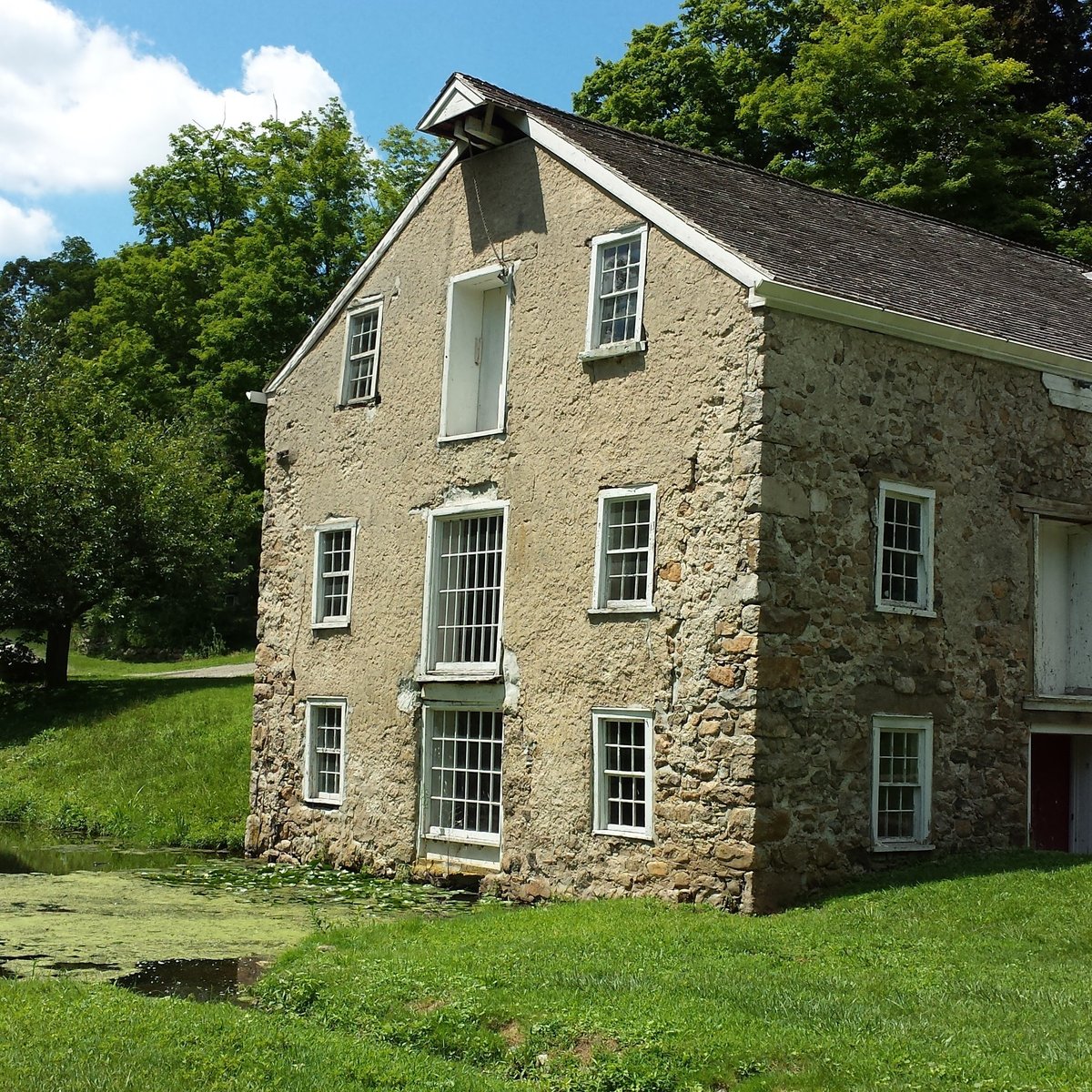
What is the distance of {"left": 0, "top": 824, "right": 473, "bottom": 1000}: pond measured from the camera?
1201 centimetres

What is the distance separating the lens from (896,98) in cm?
3130

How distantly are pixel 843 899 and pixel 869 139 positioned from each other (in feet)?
70.3

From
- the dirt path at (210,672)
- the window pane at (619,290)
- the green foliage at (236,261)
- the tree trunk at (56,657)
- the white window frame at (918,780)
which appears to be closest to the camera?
the white window frame at (918,780)

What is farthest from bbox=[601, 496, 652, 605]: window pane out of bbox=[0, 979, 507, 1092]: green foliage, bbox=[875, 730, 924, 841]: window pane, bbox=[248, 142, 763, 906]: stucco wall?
bbox=[0, 979, 507, 1092]: green foliage

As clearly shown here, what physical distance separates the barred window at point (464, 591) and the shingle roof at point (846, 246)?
4.53 meters

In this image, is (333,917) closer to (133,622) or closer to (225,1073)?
(225,1073)

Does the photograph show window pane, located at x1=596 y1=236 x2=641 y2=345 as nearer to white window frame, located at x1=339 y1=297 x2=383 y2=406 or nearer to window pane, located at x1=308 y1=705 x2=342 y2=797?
white window frame, located at x1=339 y1=297 x2=383 y2=406

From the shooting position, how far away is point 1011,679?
16641 millimetres

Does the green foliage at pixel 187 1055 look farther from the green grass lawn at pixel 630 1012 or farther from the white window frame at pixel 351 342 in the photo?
the white window frame at pixel 351 342

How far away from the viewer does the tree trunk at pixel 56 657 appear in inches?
1298

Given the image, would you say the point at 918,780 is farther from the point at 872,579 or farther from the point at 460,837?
the point at 460,837

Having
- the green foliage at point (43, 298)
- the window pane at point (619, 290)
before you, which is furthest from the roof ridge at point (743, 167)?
the green foliage at point (43, 298)

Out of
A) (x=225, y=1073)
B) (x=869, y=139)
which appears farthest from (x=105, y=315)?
(x=225, y=1073)

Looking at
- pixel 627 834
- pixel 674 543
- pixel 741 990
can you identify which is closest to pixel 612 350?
pixel 674 543
